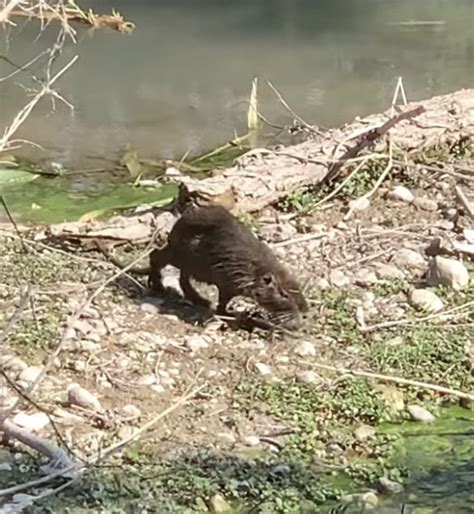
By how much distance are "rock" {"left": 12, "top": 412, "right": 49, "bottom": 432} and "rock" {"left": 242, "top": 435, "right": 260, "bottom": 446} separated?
617 millimetres

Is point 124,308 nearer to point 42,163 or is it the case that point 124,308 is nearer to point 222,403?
point 222,403

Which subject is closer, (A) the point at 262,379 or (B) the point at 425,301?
(A) the point at 262,379

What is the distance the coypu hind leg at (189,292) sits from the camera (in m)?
4.99

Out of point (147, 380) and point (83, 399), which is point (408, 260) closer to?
point (147, 380)

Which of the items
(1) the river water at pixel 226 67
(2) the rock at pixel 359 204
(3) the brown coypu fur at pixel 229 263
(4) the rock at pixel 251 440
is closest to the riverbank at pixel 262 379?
(4) the rock at pixel 251 440

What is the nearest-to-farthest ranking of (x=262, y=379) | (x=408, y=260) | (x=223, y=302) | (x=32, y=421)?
(x=32, y=421) < (x=262, y=379) < (x=223, y=302) < (x=408, y=260)

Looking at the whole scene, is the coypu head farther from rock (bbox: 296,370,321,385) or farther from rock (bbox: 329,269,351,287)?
rock (bbox: 329,269,351,287)

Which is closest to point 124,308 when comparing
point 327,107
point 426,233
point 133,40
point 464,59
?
point 426,233

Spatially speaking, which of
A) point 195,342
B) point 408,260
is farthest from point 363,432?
point 408,260

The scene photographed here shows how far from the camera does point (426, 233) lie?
586 cm

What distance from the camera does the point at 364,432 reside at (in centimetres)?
408

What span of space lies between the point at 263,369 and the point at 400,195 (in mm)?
2157

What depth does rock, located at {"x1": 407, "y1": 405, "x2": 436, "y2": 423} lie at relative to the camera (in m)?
Result: 4.23

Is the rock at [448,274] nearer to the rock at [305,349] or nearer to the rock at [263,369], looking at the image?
the rock at [305,349]
